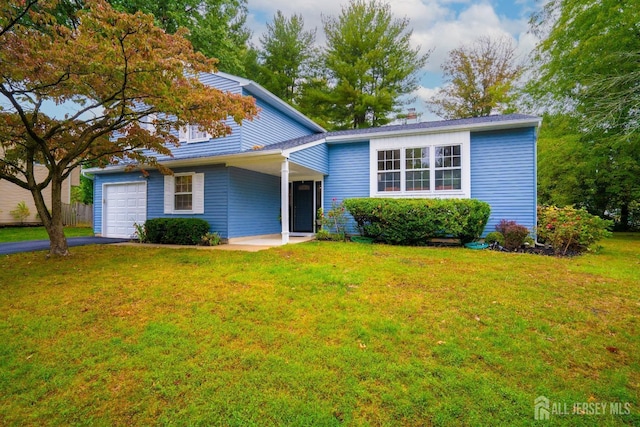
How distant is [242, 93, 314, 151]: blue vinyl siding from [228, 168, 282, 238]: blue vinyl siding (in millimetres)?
1176

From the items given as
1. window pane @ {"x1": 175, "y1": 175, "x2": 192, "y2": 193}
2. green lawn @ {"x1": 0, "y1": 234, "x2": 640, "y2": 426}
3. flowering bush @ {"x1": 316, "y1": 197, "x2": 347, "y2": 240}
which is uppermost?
window pane @ {"x1": 175, "y1": 175, "x2": 192, "y2": 193}

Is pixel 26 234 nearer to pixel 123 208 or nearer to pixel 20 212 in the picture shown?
pixel 123 208

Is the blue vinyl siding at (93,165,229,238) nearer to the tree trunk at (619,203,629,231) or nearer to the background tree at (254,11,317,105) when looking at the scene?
the background tree at (254,11,317,105)

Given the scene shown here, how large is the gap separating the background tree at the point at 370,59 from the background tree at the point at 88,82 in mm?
14015

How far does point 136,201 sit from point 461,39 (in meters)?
21.9

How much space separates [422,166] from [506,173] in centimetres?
253

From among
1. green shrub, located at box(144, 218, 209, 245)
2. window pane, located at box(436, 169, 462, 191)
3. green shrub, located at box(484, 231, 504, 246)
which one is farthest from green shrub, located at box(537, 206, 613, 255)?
green shrub, located at box(144, 218, 209, 245)

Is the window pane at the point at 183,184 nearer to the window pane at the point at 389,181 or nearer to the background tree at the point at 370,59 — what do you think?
the window pane at the point at 389,181

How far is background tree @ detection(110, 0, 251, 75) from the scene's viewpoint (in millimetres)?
13023

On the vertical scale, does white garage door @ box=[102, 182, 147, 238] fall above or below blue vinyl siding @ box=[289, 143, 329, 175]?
below

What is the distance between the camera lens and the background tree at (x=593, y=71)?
12.0 meters

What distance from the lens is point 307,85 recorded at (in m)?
20.9

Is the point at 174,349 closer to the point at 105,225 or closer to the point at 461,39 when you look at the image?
the point at 105,225

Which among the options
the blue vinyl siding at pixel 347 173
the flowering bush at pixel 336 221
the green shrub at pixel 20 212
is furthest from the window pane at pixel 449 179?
the green shrub at pixel 20 212
